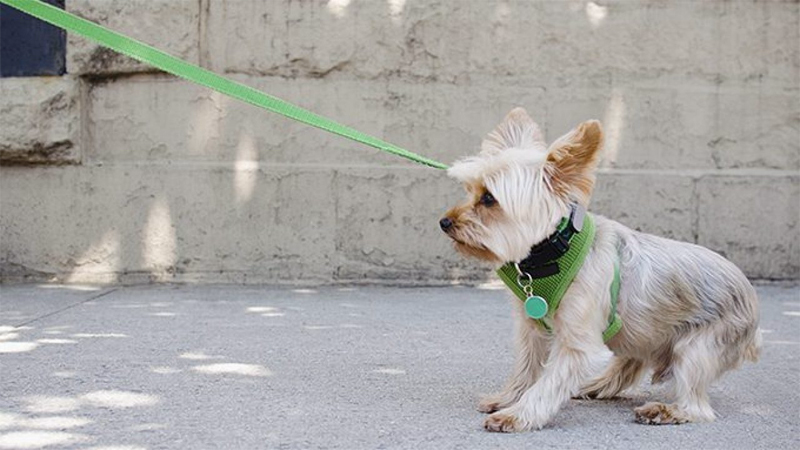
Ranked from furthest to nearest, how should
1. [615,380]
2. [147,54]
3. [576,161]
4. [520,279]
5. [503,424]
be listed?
[615,380] < [147,54] < [520,279] < [576,161] < [503,424]

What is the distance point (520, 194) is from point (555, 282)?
404 mm

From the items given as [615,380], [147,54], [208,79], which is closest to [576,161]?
[615,380]

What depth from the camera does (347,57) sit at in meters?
7.91

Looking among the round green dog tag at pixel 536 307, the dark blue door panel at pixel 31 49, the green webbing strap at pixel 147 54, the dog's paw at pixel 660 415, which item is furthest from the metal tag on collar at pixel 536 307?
the dark blue door panel at pixel 31 49

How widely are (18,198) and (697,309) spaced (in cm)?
550

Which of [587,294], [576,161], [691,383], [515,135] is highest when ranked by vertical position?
[515,135]

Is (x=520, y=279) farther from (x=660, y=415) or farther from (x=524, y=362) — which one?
(x=660, y=415)

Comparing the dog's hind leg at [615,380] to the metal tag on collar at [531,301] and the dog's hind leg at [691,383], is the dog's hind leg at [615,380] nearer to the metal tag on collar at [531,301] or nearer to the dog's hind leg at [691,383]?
the dog's hind leg at [691,383]

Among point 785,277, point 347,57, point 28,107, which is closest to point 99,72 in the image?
point 28,107

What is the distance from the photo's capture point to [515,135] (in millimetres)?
4344

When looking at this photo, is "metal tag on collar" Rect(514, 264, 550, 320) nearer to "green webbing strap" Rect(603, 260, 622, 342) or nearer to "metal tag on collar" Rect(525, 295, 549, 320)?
"metal tag on collar" Rect(525, 295, 549, 320)

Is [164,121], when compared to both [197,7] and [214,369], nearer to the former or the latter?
[197,7]

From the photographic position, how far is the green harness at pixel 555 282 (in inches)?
162

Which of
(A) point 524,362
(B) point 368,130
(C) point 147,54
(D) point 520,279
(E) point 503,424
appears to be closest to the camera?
(E) point 503,424
